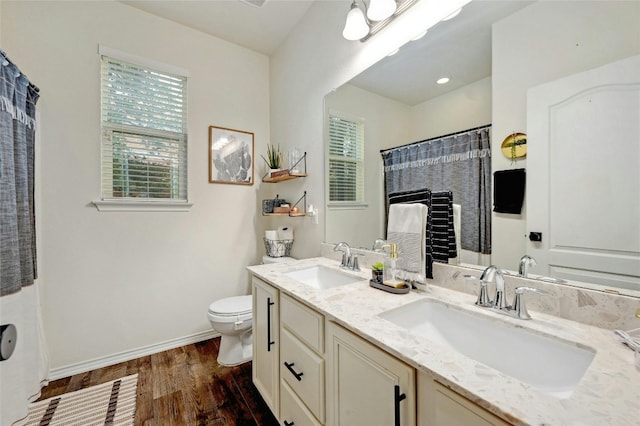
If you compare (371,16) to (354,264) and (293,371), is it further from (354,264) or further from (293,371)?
(293,371)

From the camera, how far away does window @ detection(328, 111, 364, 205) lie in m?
1.73

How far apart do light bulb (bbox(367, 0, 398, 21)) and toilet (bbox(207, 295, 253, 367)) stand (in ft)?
6.82

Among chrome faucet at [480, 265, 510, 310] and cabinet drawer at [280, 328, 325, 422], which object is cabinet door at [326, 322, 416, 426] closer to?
cabinet drawer at [280, 328, 325, 422]

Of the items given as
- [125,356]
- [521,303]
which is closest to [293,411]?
[521,303]

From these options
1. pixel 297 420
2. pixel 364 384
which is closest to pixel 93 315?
pixel 297 420

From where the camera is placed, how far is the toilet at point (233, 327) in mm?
1898

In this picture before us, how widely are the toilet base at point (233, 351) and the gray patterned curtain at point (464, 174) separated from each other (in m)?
1.75

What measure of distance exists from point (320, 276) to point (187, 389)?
1173 millimetres

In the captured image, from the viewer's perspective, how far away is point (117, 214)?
2.07m

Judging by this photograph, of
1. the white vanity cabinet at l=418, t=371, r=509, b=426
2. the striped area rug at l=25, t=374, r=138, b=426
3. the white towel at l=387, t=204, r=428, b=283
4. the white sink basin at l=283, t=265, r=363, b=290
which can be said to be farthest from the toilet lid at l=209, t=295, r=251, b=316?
the white vanity cabinet at l=418, t=371, r=509, b=426

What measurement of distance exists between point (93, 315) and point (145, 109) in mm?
1684

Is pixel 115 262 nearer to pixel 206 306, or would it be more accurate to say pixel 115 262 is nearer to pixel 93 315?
pixel 93 315

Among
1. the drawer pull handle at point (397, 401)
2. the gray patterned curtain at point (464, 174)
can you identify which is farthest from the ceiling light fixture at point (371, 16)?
the drawer pull handle at point (397, 401)

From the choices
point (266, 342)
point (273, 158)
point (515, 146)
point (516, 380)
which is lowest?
point (266, 342)
